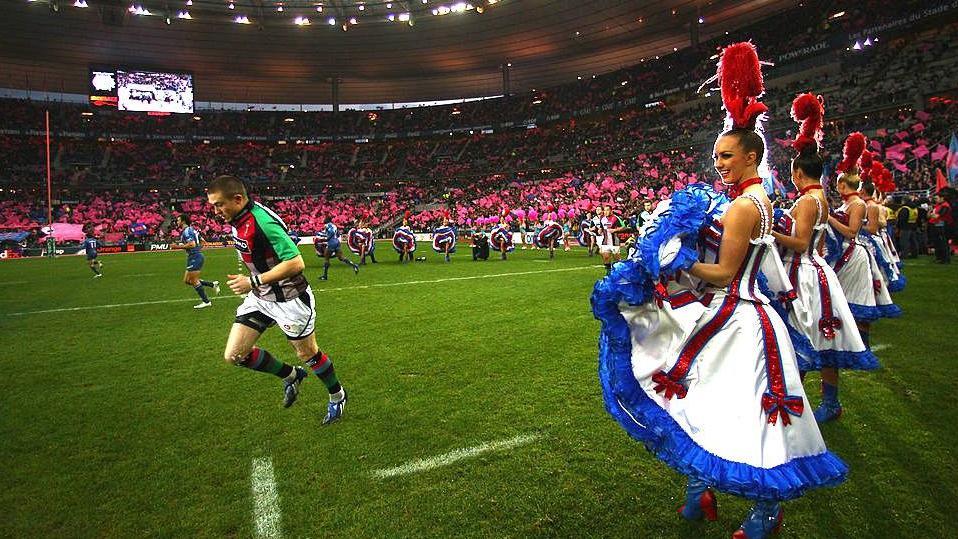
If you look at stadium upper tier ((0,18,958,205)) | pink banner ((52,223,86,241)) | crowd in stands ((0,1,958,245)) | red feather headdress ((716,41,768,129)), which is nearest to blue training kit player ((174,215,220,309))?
red feather headdress ((716,41,768,129))

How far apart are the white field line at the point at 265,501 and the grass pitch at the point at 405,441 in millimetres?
30

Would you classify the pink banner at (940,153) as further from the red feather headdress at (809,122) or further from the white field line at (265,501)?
the white field line at (265,501)

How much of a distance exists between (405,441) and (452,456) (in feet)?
1.54

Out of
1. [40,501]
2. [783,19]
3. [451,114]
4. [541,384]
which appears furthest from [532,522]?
[451,114]

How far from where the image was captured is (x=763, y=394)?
211 centimetres

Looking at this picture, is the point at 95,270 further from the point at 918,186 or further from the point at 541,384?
the point at 918,186

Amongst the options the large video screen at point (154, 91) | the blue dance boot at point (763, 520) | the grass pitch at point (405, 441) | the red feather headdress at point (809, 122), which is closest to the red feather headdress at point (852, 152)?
the red feather headdress at point (809, 122)

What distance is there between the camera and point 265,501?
3.09m

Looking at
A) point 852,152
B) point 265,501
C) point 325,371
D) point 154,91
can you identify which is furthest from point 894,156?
point 154,91

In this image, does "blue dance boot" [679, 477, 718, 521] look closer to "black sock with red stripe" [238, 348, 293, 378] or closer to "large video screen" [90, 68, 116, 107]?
"black sock with red stripe" [238, 348, 293, 378]

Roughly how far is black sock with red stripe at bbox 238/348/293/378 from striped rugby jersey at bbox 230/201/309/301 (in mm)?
523

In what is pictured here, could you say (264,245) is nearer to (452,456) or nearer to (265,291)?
(265,291)

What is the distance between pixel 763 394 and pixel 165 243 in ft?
142

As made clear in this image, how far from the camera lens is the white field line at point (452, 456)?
11.2ft
